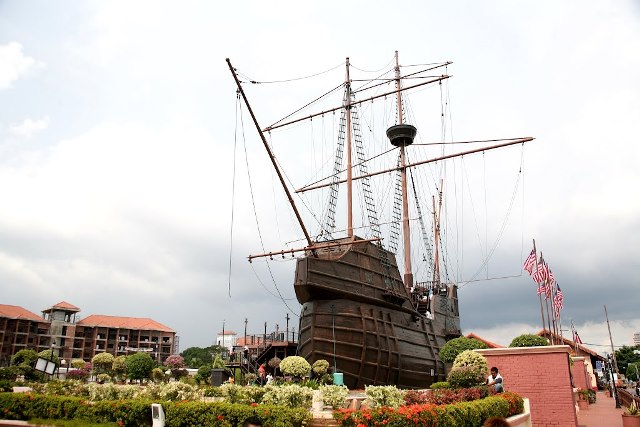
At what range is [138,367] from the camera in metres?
29.2

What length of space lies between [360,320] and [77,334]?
204 feet

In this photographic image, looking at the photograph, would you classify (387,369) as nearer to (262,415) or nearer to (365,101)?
(262,415)

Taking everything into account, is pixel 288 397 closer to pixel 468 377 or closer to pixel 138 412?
pixel 138 412

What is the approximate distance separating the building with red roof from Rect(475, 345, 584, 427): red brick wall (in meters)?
60.5

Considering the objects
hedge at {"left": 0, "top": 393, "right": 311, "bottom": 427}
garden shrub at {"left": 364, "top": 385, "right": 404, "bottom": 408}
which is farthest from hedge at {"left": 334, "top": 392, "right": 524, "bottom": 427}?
garden shrub at {"left": 364, "top": 385, "right": 404, "bottom": 408}

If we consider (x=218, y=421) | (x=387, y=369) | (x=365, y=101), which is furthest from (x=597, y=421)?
(x=365, y=101)

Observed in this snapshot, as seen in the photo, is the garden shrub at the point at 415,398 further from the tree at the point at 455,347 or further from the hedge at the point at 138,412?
the tree at the point at 455,347

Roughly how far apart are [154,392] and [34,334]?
212ft

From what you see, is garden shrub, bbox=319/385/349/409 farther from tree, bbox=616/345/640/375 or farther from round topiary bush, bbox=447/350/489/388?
tree, bbox=616/345/640/375

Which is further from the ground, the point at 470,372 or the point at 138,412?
the point at 470,372

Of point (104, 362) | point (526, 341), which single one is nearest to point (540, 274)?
point (526, 341)

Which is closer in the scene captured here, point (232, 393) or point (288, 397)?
point (288, 397)

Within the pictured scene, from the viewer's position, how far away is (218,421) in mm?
10266

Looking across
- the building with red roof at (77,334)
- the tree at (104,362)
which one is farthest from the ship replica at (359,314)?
the building with red roof at (77,334)
